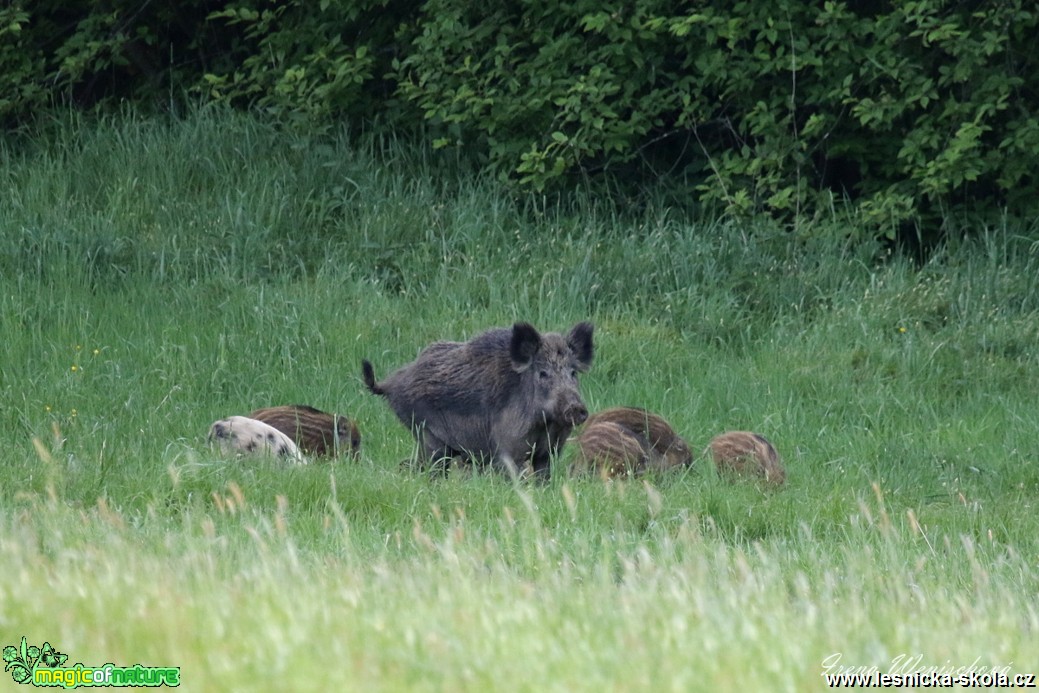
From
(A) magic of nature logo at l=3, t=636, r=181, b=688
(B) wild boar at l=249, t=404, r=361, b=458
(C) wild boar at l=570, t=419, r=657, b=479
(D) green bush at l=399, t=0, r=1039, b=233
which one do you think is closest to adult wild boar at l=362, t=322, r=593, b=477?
(C) wild boar at l=570, t=419, r=657, b=479

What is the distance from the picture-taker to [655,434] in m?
10.5

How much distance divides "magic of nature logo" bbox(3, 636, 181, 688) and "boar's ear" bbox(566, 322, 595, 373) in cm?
593

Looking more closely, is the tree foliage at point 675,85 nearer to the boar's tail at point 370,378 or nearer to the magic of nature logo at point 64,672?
the boar's tail at point 370,378

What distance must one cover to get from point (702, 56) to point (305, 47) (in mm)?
4844

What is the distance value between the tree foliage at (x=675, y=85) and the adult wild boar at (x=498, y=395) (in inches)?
249

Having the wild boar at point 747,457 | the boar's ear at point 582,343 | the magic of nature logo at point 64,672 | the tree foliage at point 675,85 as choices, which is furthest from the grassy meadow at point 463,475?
the boar's ear at point 582,343

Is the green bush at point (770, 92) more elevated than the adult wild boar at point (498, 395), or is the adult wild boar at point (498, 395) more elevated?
the green bush at point (770, 92)

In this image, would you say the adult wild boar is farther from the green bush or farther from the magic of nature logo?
A: the green bush

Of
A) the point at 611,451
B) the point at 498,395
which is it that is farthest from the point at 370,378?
the point at 611,451

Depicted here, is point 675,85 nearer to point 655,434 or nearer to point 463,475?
point 655,434

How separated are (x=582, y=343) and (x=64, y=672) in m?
6.15

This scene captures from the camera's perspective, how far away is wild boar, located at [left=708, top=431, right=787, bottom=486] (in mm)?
9875

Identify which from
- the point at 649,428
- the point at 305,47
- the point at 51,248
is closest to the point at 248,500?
the point at 649,428

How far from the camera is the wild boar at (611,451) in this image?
9992mm
